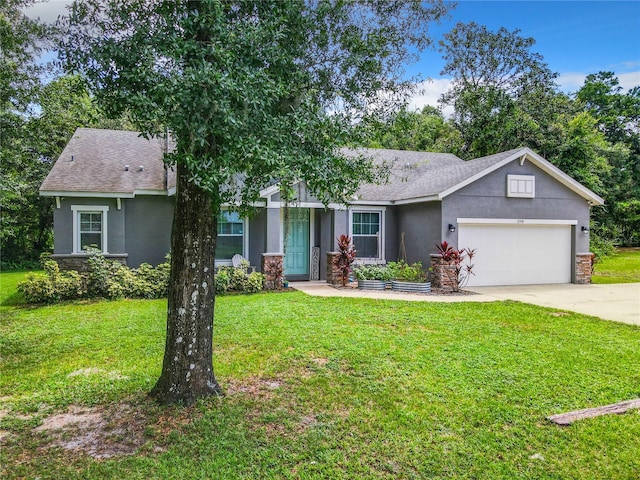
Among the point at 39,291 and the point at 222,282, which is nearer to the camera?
the point at 39,291

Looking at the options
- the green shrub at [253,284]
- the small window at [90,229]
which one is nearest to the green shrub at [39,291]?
the small window at [90,229]

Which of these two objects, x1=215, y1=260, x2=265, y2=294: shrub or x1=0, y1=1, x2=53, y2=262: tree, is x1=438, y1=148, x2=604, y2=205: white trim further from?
x1=0, y1=1, x2=53, y2=262: tree

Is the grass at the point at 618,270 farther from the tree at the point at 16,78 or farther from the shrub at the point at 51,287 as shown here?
the tree at the point at 16,78

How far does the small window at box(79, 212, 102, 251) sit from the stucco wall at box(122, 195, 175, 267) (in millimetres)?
743

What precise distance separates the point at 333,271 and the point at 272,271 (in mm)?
1995

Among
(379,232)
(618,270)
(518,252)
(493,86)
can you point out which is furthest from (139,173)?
(493,86)

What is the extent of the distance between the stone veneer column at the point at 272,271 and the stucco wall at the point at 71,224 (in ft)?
14.0

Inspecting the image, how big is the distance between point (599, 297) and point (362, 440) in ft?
33.9

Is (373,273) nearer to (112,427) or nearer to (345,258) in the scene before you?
(345,258)

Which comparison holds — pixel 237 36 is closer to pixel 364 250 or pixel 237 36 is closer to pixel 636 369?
pixel 636 369

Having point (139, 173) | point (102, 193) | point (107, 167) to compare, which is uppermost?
point (107, 167)

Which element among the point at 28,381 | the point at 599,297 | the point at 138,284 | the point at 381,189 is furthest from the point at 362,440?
the point at 381,189

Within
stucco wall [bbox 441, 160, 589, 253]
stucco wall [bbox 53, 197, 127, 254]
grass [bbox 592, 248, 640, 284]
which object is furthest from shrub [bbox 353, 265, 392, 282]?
grass [bbox 592, 248, 640, 284]

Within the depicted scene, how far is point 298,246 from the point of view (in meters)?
14.4
